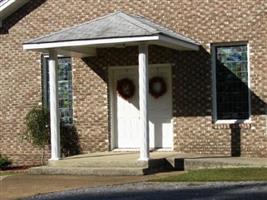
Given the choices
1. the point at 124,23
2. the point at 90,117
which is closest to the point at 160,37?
the point at 124,23

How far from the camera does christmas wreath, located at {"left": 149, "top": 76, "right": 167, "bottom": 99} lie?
20047 mm

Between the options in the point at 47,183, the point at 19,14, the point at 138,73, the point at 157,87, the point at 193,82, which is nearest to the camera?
the point at 47,183

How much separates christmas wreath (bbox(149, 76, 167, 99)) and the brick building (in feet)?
0.09

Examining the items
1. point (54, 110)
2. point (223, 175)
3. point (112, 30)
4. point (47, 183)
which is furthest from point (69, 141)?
point (223, 175)

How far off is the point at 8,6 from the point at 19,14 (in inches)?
20.3

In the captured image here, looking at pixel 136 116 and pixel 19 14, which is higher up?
pixel 19 14

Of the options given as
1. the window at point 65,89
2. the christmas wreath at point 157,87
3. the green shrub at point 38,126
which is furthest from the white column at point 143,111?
the green shrub at point 38,126

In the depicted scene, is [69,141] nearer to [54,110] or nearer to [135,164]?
[54,110]

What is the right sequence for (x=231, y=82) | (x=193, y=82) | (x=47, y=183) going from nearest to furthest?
(x=47, y=183) → (x=231, y=82) → (x=193, y=82)

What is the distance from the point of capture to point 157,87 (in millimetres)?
20109

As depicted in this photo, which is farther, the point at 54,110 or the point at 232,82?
the point at 232,82

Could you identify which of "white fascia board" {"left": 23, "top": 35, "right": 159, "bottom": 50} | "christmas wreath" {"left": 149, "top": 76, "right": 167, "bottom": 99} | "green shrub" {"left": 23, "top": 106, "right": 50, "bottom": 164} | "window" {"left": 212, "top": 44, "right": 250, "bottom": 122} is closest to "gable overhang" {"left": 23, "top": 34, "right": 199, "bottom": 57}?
"white fascia board" {"left": 23, "top": 35, "right": 159, "bottom": 50}

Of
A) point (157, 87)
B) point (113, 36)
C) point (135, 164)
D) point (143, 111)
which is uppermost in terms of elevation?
point (113, 36)

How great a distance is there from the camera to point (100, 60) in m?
20.6
